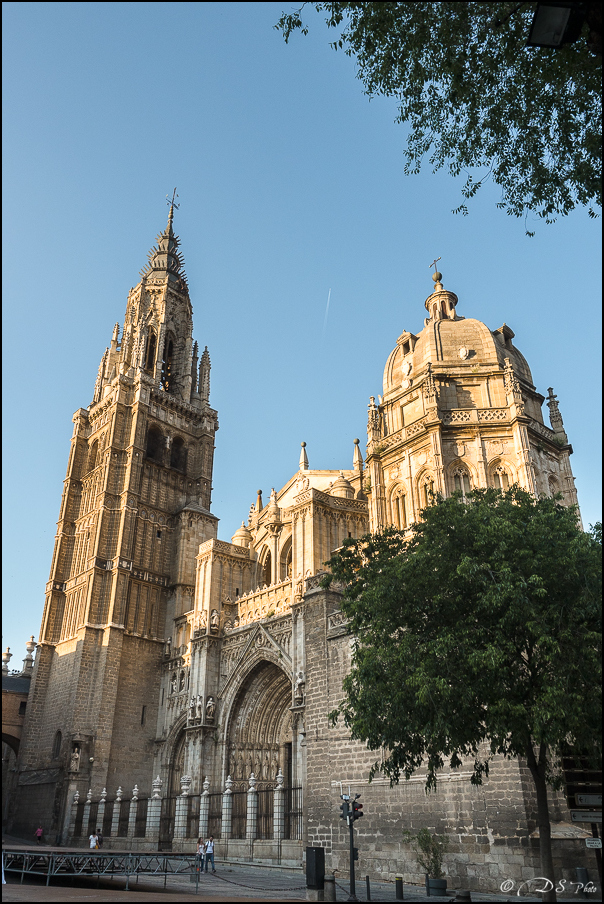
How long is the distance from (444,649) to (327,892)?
5.45 metres

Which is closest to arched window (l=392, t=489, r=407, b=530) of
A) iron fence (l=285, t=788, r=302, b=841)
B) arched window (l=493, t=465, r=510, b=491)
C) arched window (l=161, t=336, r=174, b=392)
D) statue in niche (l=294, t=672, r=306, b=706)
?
arched window (l=493, t=465, r=510, b=491)

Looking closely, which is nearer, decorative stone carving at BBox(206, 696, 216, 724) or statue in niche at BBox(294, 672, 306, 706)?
statue in niche at BBox(294, 672, 306, 706)

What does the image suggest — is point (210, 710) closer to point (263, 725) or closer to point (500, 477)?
point (263, 725)

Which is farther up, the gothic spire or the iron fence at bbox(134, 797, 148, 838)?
the gothic spire

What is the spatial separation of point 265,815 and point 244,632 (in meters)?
7.81

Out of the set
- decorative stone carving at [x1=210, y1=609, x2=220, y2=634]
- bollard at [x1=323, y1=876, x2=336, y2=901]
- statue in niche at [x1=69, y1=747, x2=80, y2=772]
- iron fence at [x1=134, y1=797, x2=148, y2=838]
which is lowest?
bollard at [x1=323, y1=876, x2=336, y2=901]

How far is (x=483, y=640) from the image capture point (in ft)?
40.5

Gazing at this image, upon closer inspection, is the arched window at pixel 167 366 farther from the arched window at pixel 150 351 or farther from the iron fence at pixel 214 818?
the iron fence at pixel 214 818

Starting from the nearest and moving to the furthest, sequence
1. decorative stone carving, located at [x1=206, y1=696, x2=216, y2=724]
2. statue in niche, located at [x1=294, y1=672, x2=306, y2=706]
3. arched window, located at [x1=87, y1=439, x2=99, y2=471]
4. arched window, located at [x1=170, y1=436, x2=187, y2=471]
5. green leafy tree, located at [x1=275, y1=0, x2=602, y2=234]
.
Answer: green leafy tree, located at [x1=275, y1=0, x2=602, y2=234], statue in niche, located at [x1=294, y1=672, x2=306, y2=706], decorative stone carving, located at [x1=206, y1=696, x2=216, y2=724], arched window, located at [x1=87, y1=439, x2=99, y2=471], arched window, located at [x1=170, y1=436, x2=187, y2=471]

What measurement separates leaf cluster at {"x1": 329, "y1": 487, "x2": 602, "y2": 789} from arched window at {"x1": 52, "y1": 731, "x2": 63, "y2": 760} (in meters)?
26.6

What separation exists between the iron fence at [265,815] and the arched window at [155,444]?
22737 millimetres

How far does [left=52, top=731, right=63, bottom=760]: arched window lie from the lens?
3425cm

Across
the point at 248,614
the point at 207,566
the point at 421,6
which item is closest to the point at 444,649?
the point at 421,6

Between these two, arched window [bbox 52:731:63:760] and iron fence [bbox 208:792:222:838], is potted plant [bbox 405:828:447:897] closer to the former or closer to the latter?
iron fence [bbox 208:792:222:838]
